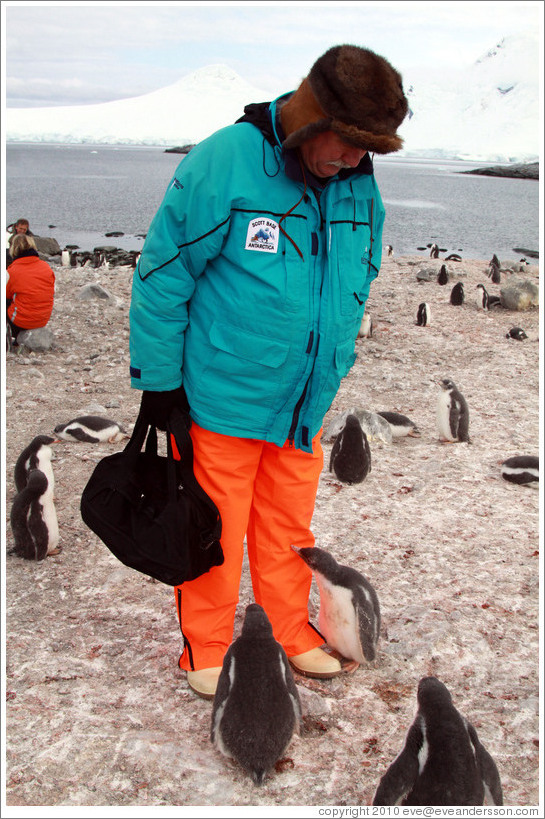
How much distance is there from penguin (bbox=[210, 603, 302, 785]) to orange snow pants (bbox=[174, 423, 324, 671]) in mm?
278

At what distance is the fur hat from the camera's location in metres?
2.04

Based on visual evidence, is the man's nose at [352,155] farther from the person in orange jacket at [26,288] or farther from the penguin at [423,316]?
the penguin at [423,316]

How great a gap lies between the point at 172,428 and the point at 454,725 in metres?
1.35

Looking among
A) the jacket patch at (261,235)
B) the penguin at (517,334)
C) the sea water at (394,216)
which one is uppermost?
the sea water at (394,216)

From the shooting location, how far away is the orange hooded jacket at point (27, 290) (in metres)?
7.28

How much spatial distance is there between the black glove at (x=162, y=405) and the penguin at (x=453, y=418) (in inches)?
135

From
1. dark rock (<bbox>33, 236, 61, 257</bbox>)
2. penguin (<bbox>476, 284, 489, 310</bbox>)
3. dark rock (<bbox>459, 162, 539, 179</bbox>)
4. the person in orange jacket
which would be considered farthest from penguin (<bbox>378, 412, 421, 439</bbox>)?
dark rock (<bbox>459, 162, 539, 179</bbox>)

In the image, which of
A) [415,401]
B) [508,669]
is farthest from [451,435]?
[508,669]

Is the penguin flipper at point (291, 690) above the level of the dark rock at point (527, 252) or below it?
below

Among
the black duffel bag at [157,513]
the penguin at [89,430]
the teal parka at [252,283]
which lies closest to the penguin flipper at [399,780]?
the black duffel bag at [157,513]

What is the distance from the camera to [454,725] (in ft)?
7.14

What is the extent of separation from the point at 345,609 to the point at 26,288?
18.6 feet

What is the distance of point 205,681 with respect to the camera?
2711mm

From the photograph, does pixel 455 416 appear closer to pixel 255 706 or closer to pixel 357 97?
pixel 255 706
